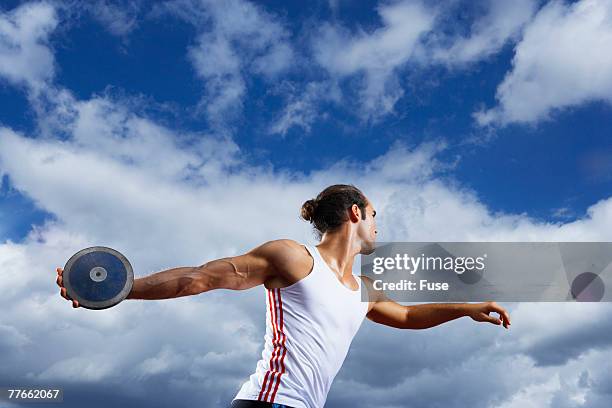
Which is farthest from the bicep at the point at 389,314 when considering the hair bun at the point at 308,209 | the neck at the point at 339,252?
the hair bun at the point at 308,209

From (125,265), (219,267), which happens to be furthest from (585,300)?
(125,265)

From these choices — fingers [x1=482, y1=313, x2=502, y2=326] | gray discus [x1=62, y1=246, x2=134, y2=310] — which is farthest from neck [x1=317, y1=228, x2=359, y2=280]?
gray discus [x1=62, y1=246, x2=134, y2=310]

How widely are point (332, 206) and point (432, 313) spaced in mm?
1768

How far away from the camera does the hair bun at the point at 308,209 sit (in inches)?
301

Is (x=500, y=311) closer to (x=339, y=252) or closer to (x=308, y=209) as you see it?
(x=339, y=252)

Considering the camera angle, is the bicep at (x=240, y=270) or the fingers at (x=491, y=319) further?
the fingers at (x=491, y=319)

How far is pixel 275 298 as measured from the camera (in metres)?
6.52

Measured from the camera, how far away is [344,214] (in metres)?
7.49

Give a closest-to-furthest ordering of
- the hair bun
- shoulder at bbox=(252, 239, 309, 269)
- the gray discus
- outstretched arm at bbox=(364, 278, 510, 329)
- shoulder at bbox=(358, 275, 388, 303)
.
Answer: the gray discus < shoulder at bbox=(252, 239, 309, 269) < outstretched arm at bbox=(364, 278, 510, 329) < shoulder at bbox=(358, 275, 388, 303) < the hair bun

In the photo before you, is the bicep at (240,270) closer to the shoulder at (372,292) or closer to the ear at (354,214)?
the ear at (354,214)

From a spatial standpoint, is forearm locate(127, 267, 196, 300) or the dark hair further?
the dark hair

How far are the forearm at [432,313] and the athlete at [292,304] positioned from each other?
52cm

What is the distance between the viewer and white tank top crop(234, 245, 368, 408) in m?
6.29

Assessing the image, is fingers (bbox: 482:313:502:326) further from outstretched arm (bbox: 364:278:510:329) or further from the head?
the head
